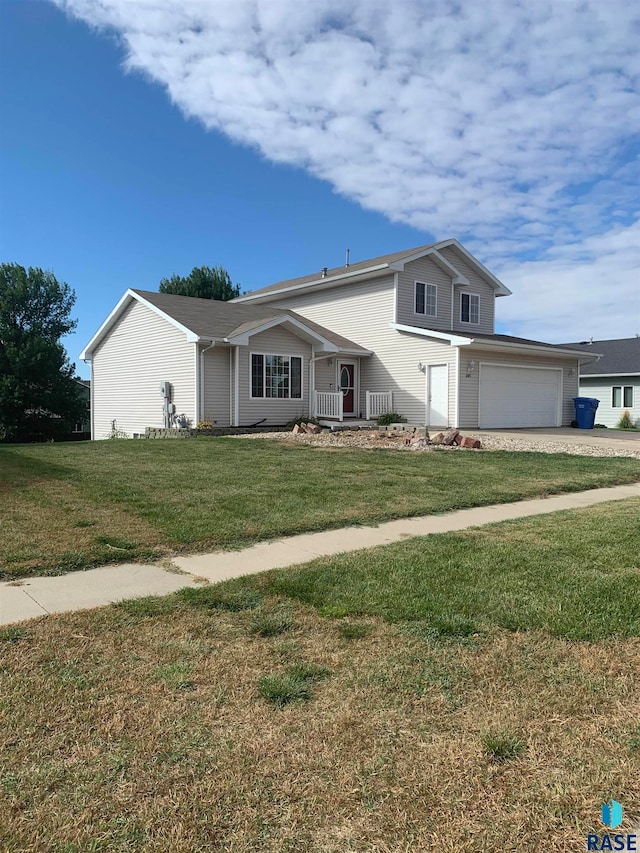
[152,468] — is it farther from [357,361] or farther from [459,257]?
[459,257]

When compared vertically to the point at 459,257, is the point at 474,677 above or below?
below

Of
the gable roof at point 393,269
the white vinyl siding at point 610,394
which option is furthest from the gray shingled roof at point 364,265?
the white vinyl siding at point 610,394

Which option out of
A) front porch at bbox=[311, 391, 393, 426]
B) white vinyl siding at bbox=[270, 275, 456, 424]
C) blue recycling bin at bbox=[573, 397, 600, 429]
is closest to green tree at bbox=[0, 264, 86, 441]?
white vinyl siding at bbox=[270, 275, 456, 424]

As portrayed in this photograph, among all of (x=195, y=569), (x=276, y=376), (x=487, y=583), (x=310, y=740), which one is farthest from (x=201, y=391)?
(x=310, y=740)

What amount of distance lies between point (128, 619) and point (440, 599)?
2037 millimetres

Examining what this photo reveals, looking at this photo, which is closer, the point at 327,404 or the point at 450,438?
the point at 450,438

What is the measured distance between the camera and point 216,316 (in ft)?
65.4

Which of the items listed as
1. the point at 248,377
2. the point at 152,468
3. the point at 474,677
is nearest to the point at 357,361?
the point at 248,377

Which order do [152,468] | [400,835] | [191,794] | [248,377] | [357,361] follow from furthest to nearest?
[357,361] < [248,377] < [152,468] < [191,794] < [400,835]

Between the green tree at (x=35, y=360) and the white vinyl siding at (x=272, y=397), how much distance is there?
20.3 m

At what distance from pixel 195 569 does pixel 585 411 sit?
71.1 ft

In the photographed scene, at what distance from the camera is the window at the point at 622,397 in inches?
1185

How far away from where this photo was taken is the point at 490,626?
3.47m

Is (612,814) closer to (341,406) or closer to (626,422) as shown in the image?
(341,406)
